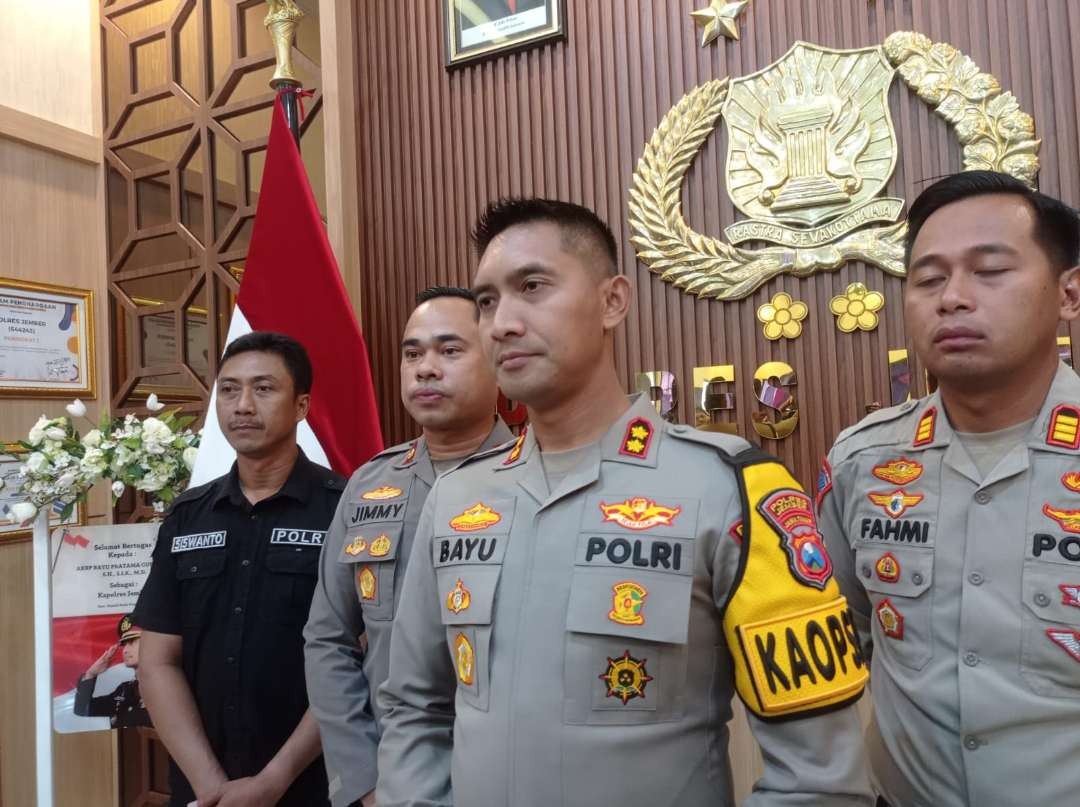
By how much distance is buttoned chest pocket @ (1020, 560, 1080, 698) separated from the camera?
3.29 feet

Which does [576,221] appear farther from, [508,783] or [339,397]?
[339,397]

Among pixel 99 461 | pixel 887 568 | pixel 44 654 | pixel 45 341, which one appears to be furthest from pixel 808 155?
pixel 45 341

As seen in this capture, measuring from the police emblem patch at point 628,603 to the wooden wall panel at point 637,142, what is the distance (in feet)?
4.82

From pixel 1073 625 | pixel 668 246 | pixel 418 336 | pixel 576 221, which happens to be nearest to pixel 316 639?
pixel 418 336

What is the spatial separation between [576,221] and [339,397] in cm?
161

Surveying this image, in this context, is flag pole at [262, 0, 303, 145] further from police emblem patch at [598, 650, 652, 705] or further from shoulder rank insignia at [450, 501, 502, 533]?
police emblem patch at [598, 650, 652, 705]

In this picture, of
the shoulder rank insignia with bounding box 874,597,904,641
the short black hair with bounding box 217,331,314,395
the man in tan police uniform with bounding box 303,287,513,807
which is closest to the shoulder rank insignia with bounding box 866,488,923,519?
the shoulder rank insignia with bounding box 874,597,904,641

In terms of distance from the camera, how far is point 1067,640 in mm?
1004

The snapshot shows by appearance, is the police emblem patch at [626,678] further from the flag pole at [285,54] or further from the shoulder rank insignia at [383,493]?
the flag pole at [285,54]

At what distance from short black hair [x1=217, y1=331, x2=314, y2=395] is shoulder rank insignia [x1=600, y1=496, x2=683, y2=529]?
109 centimetres

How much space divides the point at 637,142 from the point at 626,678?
1911mm

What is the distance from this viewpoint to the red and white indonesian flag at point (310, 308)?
2.51 m

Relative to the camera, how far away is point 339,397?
2531 millimetres

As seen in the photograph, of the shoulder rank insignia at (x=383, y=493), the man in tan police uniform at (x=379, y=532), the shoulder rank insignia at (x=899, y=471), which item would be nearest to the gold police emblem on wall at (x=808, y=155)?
the man in tan police uniform at (x=379, y=532)
